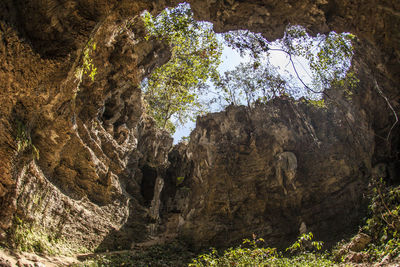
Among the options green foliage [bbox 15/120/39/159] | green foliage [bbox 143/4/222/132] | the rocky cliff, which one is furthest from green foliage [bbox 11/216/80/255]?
green foliage [bbox 143/4/222/132]

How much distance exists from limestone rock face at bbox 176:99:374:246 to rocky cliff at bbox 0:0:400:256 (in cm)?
7

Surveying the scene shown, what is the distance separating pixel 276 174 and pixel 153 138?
30.7 feet

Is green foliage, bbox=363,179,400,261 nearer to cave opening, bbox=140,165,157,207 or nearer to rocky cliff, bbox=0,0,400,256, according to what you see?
rocky cliff, bbox=0,0,400,256

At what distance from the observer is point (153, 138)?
19.8 meters

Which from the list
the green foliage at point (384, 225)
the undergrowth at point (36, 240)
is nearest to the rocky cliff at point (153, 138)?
the undergrowth at point (36, 240)

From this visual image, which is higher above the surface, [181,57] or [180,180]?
[181,57]

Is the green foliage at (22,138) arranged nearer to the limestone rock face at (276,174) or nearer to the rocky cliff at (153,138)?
the rocky cliff at (153,138)

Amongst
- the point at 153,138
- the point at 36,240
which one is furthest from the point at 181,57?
the point at 36,240

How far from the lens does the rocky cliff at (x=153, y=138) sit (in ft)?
23.4

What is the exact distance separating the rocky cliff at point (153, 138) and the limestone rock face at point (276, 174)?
0.24ft

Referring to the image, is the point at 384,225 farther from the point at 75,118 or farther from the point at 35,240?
the point at 75,118

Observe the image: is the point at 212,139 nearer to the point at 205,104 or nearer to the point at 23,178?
the point at 205,104

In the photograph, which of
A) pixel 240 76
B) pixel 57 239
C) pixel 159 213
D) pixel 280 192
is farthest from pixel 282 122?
pixel 57 239

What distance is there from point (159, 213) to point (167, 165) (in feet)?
13.8
